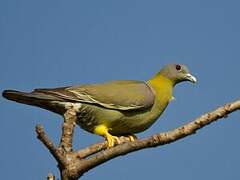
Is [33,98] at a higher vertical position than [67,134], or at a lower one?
higher

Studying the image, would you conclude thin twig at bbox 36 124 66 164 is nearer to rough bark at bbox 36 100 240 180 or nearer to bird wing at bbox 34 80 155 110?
rough bark at bbox 36 100 240 180

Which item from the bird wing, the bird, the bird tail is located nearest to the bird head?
the bird

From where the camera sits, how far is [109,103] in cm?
715

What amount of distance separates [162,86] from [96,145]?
3.30 m

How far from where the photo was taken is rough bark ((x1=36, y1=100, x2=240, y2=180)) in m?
3.77

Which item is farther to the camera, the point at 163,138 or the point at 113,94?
the point at 113,94

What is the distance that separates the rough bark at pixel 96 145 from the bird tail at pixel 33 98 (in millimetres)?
1191

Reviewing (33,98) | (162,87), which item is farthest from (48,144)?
(162,87)

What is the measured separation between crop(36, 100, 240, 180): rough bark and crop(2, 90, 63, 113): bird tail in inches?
46.9

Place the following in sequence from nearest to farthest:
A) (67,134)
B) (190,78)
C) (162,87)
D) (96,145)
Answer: (67,134) < (96,145) < (162,87) < (190,78)

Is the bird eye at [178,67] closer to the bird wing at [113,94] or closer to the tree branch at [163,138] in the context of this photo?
the bird wing at [113,94]

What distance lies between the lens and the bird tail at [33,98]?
6102mm

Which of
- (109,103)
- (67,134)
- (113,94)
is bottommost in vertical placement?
(67,134)

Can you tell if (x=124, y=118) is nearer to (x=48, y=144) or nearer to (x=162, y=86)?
(x=162, y=86)
